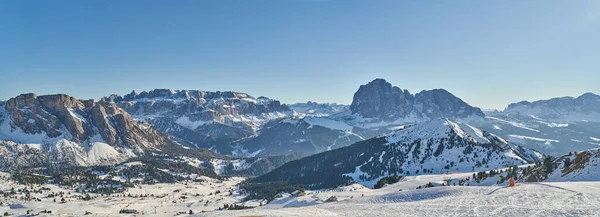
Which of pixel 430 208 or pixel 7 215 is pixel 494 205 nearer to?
pixel 430 208

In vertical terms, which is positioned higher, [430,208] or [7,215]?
[430,208]

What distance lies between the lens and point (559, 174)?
69812 millimetres

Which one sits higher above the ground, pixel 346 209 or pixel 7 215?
pixel 346 209

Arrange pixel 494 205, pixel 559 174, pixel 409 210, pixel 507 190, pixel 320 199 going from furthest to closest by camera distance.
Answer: pixel 320 199 → pixel 559 174 → pixel 507 190 → pixel 409 210 → pixel 494 205

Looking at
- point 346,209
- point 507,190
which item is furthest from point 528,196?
point 346,209

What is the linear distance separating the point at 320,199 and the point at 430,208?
143 feet

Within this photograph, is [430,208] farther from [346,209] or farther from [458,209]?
[346,209]

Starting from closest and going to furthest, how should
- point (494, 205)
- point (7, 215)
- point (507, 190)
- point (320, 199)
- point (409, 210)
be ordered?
point (494, 205) < point (409, 210) < point (507, 190) < point (320, 199) < point (7, 215)

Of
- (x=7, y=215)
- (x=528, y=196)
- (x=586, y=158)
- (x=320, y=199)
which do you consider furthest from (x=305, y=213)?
(x=7, y=215)

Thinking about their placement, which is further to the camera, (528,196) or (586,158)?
(586,158)

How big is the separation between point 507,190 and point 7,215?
9463 inches

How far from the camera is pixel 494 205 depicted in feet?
116

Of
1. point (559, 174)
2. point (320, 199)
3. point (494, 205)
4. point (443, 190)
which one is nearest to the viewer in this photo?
point (494, 205)

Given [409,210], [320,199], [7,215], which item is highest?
[409,210]
